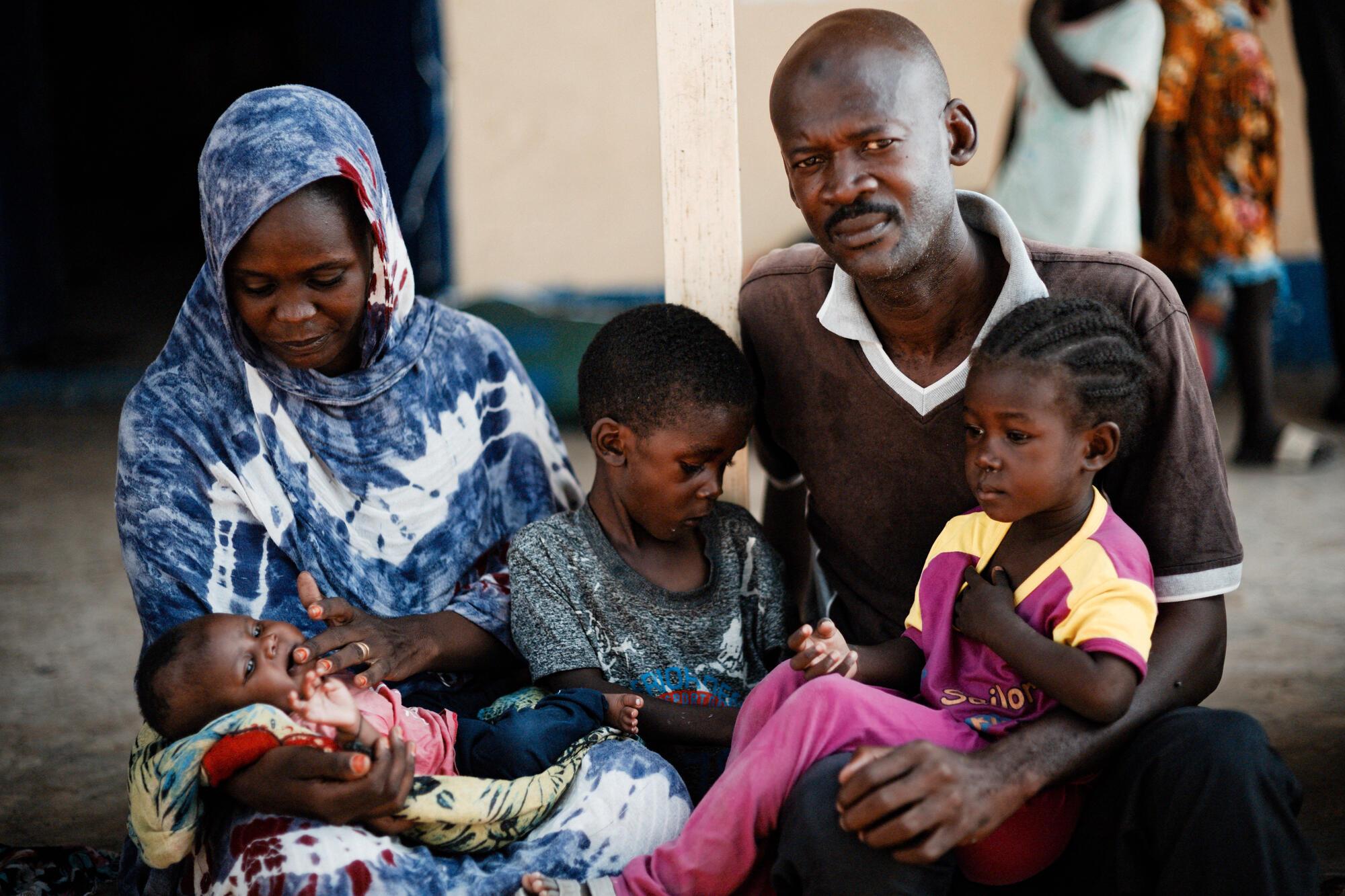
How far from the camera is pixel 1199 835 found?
1798 millimetres

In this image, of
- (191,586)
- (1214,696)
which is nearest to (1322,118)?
(1214,696)

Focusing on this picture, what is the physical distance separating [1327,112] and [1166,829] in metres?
4.36

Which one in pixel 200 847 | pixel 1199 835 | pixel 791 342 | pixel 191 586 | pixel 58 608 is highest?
pixel 791 342

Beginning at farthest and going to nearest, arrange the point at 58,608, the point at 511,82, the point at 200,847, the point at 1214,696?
the point at 511,82 < the point at 58,608 < the point at 1214,696 < the point at 200,847

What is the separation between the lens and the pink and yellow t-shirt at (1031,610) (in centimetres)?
190

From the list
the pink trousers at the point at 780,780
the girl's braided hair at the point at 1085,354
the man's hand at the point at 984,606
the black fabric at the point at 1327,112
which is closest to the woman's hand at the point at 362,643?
the pink trousers at the point at 780,780

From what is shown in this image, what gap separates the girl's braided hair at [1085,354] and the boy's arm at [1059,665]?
332 mm

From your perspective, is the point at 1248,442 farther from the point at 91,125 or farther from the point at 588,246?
the point at 91,125

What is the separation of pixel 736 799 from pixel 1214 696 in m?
2.02

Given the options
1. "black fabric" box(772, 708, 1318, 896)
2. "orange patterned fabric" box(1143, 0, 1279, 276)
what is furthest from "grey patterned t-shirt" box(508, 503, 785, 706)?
"orange patterned fabric" box(1143, 0, 1279, 276)

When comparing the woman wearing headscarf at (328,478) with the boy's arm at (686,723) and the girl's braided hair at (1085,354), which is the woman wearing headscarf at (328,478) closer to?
the boy's arm at (686,723)

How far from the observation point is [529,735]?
86.6 inches

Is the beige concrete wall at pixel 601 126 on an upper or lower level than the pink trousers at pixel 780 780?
upper

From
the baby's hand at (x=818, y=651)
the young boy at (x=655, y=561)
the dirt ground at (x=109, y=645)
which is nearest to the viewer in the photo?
the baby's hand at (x=818, y=651)
